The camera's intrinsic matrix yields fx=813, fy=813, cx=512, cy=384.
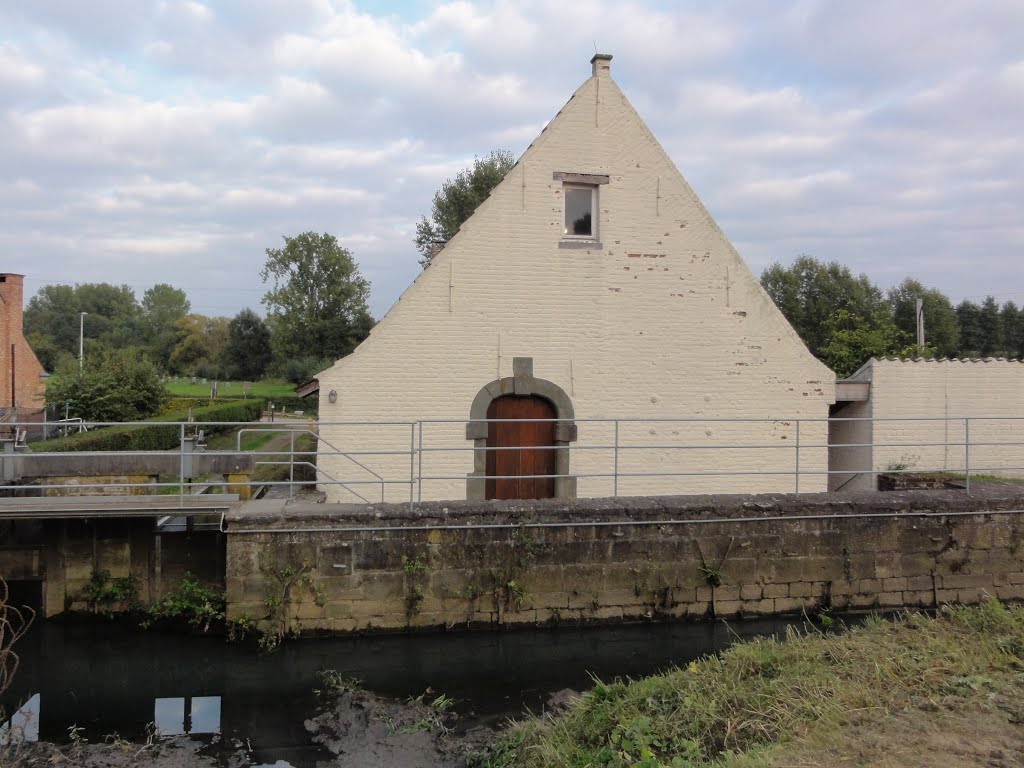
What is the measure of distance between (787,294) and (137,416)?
41107mm

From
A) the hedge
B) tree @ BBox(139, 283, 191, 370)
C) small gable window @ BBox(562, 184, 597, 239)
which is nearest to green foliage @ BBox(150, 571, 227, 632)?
the hedge

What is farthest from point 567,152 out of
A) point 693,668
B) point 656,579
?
point 693,668

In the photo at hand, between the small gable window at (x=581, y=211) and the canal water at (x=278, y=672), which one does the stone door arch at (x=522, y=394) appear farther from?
the canal water at (x=278, y=672)

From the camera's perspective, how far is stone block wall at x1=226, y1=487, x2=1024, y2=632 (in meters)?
9.42

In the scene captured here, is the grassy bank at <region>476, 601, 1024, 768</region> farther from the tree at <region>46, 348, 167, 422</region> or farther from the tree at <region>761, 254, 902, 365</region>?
the tree at <region>761, 254, 902, 365</region>

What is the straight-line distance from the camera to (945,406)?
1444 cm

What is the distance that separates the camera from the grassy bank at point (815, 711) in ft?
16.4

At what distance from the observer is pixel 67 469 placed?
11.4 metres

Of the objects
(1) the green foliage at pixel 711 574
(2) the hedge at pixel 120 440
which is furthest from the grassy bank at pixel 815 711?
(2) the hedge at pixel 120 440

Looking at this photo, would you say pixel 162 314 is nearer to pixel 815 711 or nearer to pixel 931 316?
pixel 931 316

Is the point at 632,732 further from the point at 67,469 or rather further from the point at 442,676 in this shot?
the point at 67,469

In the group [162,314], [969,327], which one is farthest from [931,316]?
[162,314]

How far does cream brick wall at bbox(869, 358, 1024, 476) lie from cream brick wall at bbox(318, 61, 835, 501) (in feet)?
5.74

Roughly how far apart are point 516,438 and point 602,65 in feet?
19.7
